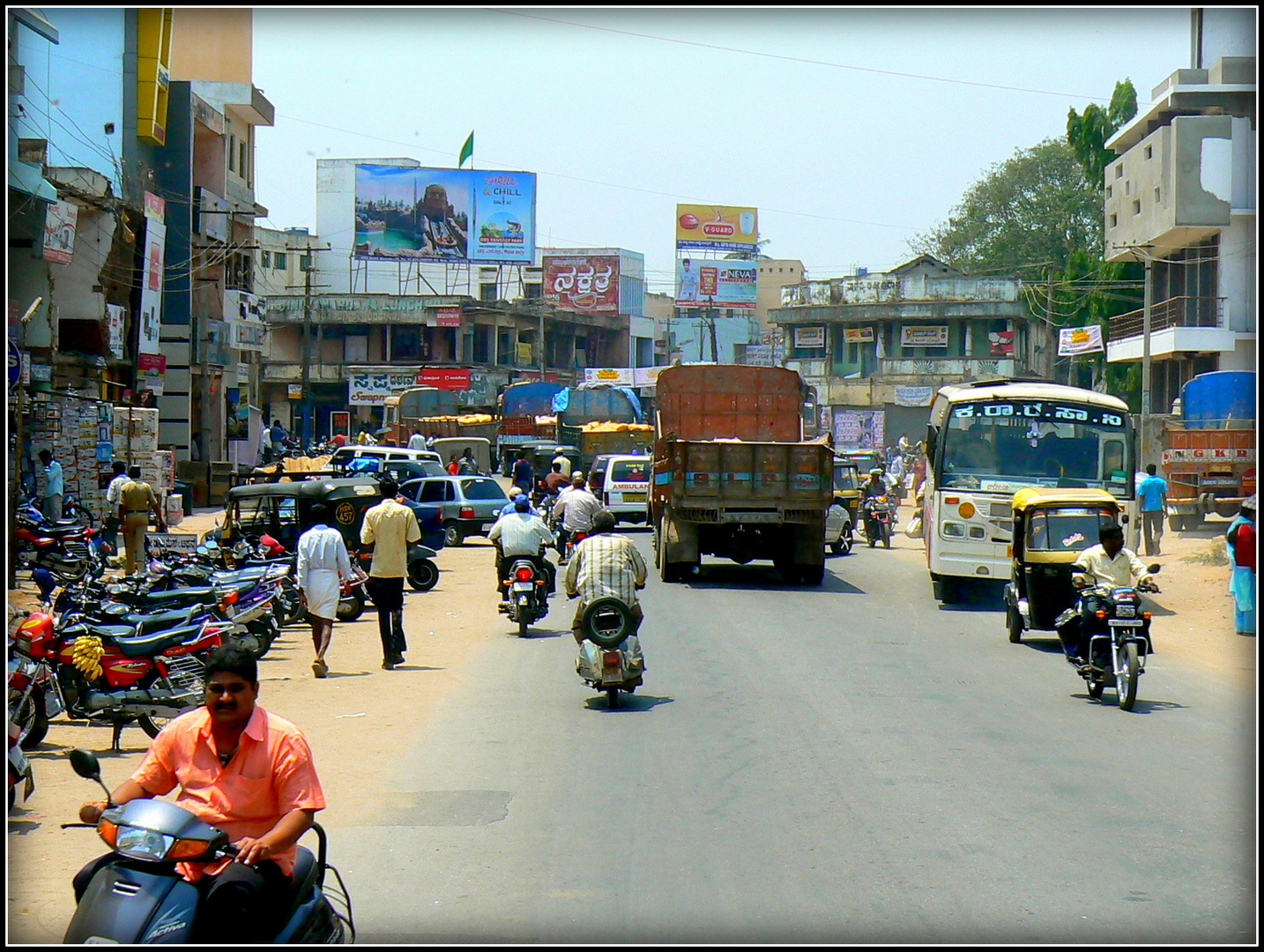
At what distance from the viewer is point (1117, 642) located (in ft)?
37.4

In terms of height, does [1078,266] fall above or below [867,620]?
above

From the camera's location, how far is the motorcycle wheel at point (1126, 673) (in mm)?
11039

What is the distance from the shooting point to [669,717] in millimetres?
10555

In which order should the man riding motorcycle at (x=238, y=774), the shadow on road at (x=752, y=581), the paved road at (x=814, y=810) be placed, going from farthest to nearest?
the shadow on road at (x=752, y=581) → the paved road at (x=814, y=810) → the man riding motorcycle at (x=238, y=774)

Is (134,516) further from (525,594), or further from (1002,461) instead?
(1002,461)

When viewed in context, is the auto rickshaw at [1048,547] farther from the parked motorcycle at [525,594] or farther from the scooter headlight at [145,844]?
the scooter headlight at [145,844]

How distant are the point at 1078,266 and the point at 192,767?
2104 inches

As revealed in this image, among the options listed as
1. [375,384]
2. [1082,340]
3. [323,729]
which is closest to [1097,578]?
[323,729]

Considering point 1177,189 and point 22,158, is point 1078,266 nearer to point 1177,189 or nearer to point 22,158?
point 1177,189

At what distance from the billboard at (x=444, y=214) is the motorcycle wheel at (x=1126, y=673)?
2468 inches

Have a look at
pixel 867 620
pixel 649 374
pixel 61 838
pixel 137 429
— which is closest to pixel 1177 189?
pixel 867 620

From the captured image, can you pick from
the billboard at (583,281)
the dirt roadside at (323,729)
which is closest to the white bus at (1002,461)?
the dirt roadside at (323,729)

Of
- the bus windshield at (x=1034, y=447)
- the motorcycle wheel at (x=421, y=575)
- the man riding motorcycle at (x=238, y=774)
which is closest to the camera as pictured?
the man riding motorcycle at (x=238, y=774)

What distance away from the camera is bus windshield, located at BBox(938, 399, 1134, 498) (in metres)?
18.9
